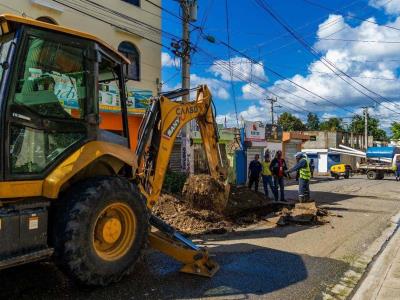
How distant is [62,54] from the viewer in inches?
190

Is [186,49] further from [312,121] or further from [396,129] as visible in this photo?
[312,121]

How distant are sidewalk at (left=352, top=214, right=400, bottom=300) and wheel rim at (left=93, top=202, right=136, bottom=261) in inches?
117

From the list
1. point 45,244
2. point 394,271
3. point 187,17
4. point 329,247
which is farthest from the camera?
point 187,17

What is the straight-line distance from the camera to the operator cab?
4.28 metres

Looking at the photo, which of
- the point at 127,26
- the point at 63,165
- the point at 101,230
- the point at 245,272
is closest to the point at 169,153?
the point at 245,272

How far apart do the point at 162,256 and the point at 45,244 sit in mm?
2602

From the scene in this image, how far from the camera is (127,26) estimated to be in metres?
16.6

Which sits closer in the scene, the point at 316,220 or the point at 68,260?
the point at 68,260

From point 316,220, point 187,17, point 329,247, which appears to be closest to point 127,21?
point 187,17

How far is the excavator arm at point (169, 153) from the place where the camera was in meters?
5.84

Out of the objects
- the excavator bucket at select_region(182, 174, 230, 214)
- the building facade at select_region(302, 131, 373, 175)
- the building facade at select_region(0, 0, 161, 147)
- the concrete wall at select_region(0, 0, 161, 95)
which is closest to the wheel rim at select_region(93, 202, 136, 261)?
the excavator bucket at select_region(182, 174, 230, 214)

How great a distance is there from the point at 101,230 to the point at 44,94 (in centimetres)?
165

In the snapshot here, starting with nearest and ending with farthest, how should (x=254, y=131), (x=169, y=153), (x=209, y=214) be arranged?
(x=169, y=153)
(x=209, y=214)
(x=254, y=131)

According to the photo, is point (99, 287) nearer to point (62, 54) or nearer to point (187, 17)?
point (62, 54)
